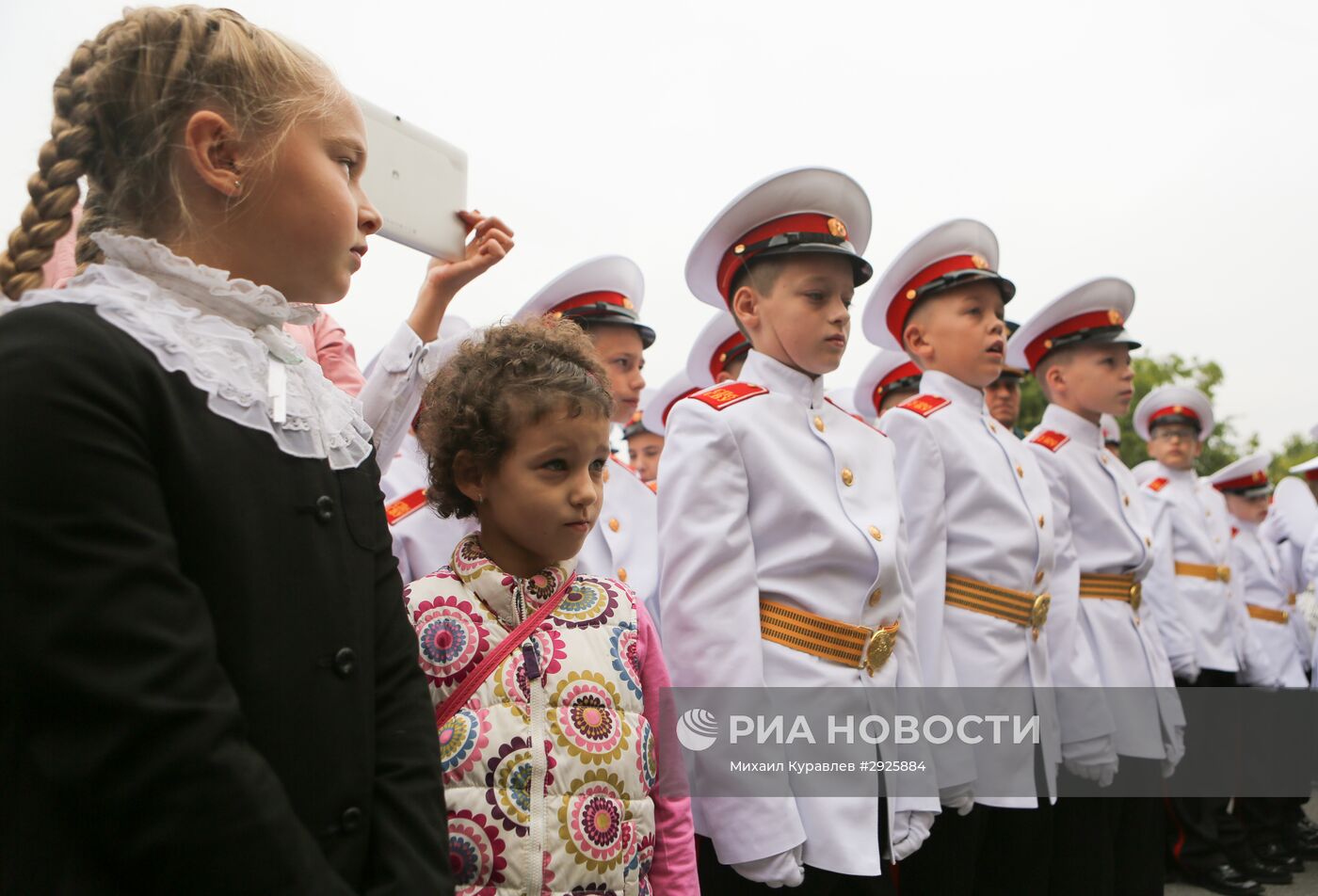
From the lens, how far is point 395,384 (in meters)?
2.25

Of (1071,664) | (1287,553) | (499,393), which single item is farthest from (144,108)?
(1287,553)

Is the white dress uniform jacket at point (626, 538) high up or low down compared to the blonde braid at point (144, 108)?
down

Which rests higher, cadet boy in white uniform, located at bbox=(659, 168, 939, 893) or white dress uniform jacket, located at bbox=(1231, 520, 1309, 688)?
white dress uniform jacket, located at bbox=(1231, 520, 1309, 688)

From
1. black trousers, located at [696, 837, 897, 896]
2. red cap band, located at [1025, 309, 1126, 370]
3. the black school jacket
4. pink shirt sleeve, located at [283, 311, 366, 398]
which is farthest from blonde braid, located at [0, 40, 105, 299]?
red cap band, located at [1025, 309, 1126, 370]

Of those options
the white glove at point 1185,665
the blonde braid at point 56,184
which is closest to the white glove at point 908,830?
the blonde braid at point 56,184

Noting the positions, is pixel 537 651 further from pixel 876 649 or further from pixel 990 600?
pixel 990 600

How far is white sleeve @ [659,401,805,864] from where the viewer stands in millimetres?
2365

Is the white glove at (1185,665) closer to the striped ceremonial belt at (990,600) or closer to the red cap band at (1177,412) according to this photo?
the red cap band at (1177,412)

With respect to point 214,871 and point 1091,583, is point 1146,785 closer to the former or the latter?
point 1091,583

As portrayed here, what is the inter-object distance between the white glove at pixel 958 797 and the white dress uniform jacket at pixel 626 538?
96cm

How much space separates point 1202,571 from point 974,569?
335 cm

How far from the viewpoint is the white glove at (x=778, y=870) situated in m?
2.33

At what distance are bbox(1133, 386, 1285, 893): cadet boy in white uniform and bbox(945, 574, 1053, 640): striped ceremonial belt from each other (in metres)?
2.40

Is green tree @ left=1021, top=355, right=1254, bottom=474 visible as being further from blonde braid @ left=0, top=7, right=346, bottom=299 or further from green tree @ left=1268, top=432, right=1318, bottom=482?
blonde braid @ left=0, top=7, right=346, bottom=299
